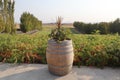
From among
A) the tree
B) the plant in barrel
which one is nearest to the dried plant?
the plant in barrel

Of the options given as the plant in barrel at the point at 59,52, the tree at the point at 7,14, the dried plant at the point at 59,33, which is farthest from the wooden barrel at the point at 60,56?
the tree at the point at 7,14

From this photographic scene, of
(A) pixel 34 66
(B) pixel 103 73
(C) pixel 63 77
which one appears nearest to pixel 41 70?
(A) pixel 34 66

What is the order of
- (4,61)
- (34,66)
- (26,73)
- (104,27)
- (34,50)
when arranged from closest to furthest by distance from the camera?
(26,73) < (34,66) < (4,61) < (34,50) < (104,27)

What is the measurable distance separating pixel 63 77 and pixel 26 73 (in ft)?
2.84

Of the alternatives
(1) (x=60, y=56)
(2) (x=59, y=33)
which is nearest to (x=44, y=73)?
(1) (x=60, y=56)

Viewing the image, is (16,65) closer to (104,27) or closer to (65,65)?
(65,65)

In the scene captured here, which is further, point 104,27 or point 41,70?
point 104,27

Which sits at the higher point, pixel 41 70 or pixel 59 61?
pixel 59 61

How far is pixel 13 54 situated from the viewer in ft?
14.7

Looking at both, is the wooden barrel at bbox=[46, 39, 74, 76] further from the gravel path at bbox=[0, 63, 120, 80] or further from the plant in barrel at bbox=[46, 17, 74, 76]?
the gravel path at bbox=[0, 63, 120, 80]

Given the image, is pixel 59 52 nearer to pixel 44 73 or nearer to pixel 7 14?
pixel 44 73

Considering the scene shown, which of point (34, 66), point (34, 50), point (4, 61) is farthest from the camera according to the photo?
point (34, 50)

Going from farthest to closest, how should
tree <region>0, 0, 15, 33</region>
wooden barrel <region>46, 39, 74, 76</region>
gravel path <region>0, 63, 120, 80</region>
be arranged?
tree <region>0, 0, 15, 33</region>, gravel path <region>0, 63, 120, 80</region>, wooden barrel <region>46, 39, 74, 76</region>

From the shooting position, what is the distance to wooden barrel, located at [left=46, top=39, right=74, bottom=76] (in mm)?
3213
